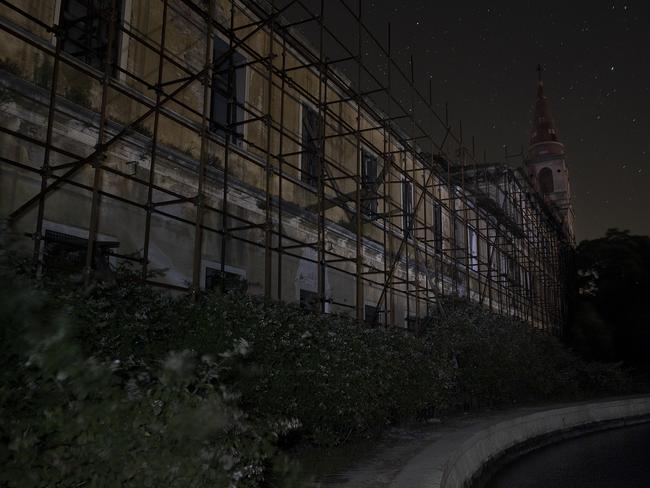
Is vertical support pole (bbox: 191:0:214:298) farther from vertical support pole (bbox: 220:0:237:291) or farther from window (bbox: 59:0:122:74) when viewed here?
window (bbox: 59:0:122:74)

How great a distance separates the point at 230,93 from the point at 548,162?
49117 mm

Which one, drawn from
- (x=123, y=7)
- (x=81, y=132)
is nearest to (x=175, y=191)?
(x=81, y=132)

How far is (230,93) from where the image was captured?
1108 centimetres

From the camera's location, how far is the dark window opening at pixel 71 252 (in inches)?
295

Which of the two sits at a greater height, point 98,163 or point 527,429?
point 98,163

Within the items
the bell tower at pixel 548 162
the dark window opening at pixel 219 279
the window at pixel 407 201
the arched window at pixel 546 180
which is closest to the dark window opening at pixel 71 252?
the dark window opening at pixel 219 279

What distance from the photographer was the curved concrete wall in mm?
7050

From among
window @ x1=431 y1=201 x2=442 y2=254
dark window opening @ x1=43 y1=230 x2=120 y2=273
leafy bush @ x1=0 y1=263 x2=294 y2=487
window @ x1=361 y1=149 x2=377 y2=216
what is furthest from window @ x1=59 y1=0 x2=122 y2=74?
window @ x1=431 y1=201 x2=442 y2=254

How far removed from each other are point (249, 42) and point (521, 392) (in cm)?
970

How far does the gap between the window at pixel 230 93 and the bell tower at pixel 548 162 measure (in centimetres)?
4212

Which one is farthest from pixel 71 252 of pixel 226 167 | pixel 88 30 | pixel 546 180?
pixel 546 180

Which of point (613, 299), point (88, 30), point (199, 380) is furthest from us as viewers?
point (613, 299)

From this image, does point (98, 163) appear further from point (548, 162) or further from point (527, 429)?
point (548, 162)

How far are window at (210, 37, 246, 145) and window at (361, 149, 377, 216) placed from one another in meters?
4.56
